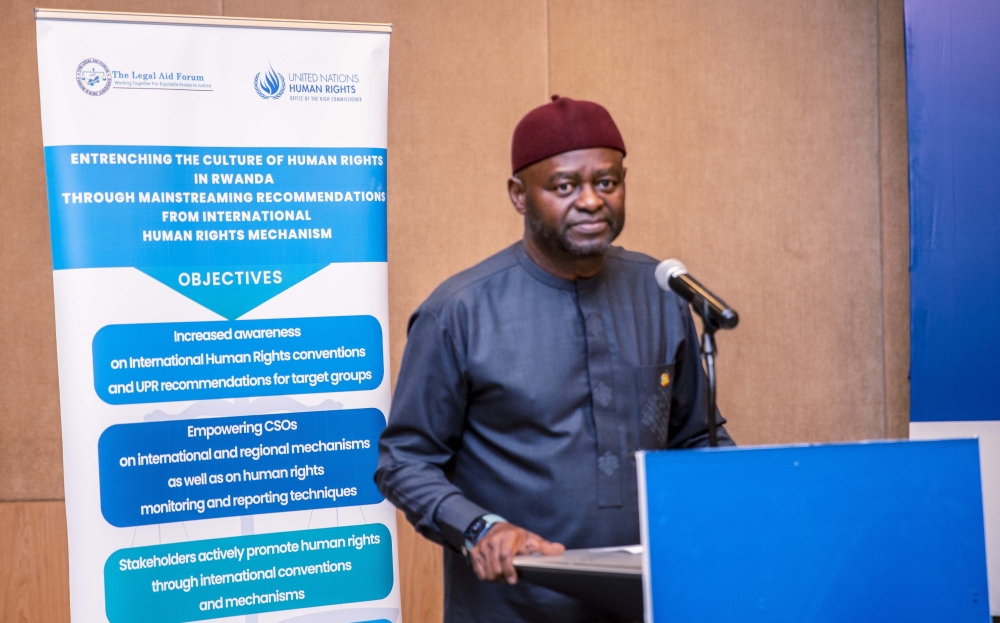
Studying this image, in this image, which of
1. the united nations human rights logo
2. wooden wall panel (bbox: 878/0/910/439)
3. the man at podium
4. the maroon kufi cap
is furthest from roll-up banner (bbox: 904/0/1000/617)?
the united nations human rights logo

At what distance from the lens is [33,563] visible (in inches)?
123

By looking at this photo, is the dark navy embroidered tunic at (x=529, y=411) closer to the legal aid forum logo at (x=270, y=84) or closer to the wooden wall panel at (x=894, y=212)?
the legal aid forum logo at (x=270, y=84)

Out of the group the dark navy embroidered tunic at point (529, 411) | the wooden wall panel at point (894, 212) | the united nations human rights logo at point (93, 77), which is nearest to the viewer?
the dark navy embroidered tunic at point (529, 411)

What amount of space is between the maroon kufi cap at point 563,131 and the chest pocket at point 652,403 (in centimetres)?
46

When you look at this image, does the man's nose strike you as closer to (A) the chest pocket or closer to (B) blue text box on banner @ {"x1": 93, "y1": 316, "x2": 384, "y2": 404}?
(A) the chest pocket

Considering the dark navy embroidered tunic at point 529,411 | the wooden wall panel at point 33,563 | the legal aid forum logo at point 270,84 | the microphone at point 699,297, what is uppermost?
the legal aid forum logo at point 270,84

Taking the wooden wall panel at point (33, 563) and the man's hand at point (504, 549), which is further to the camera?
the wooden wall panel at point (33, 563)

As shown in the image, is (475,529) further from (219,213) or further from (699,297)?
(219,213)

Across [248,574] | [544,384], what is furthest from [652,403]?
[248,574]

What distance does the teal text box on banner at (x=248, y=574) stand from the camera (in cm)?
243

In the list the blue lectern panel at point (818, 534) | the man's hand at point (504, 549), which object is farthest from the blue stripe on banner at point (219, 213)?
the blue lectern panel at point (818, 534)

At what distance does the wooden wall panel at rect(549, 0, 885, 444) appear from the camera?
11.2 ft

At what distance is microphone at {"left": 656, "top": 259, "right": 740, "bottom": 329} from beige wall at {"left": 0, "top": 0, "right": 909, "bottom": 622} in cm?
203

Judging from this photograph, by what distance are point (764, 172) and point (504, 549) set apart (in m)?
2.53
